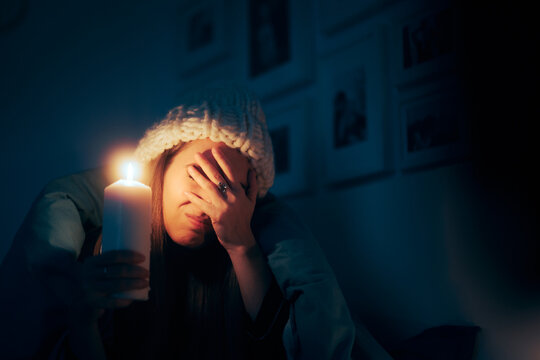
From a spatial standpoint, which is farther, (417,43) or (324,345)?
(417,43)

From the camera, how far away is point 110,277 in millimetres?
740

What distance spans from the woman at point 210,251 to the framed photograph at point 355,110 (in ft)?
0.91

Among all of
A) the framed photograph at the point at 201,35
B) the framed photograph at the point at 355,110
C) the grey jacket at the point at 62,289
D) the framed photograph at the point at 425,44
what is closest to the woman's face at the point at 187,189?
the grey jacket at the point at 62,289

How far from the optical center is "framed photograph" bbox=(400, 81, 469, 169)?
1.20m

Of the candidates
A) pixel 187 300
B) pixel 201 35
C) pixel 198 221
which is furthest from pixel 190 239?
pixel 201 35

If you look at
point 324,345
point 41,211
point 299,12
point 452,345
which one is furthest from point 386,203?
point 41,211

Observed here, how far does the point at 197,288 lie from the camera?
116cm

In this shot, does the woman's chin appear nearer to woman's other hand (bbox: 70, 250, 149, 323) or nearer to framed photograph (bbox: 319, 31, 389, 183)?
woman's other hand (bbox: 70, 250, 149, 323)

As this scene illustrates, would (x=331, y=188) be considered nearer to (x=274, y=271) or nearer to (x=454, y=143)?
(x=454, y=143)

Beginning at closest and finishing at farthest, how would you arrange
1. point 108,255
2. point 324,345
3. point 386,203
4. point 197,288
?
1. point 108,255
2. point 324,345
3. point 197,288
4. point 386,203

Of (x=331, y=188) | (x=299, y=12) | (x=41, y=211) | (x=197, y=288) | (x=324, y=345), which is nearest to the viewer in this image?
(x=324, y=345)

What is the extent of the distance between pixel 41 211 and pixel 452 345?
81 cm

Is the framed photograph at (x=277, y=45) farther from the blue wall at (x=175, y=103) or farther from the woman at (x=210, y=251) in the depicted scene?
the woman at (x=210, y=251)

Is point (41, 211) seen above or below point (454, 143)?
below
